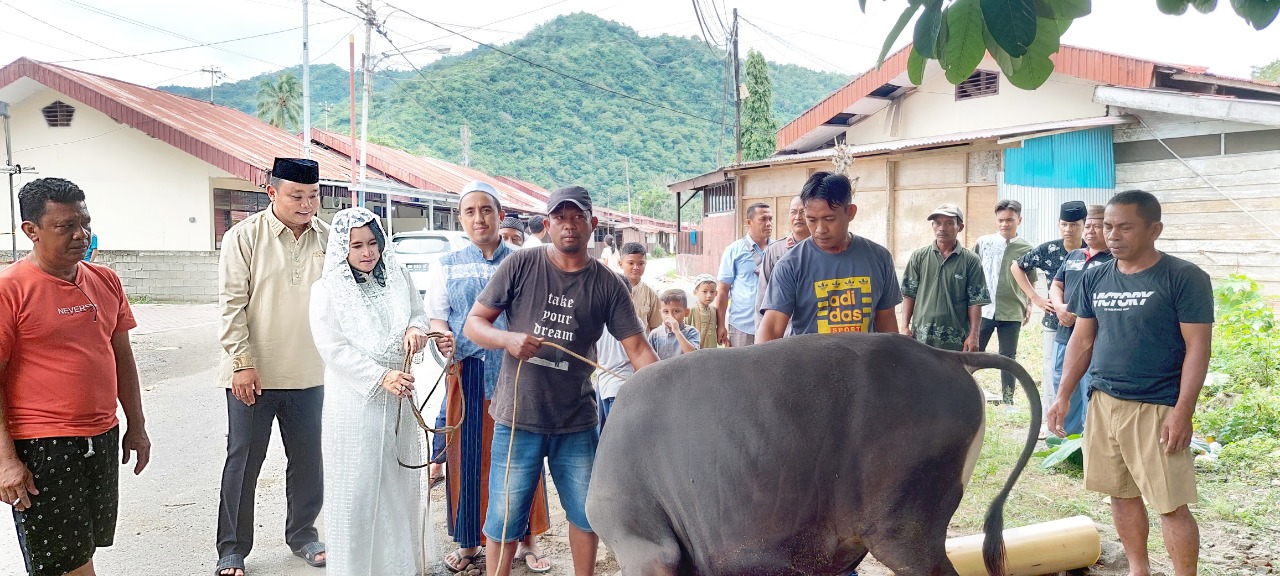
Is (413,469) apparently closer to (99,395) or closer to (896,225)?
(99,395)

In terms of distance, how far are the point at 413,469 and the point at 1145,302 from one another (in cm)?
321

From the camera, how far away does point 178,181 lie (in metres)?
17.2

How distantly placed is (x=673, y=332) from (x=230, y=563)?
8.43 feet

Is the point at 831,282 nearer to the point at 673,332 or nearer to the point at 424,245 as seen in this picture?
the point at 673,332

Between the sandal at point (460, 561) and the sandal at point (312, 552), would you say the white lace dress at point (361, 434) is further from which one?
the sandal at point (312, 552)

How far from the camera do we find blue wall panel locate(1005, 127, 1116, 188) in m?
11.2

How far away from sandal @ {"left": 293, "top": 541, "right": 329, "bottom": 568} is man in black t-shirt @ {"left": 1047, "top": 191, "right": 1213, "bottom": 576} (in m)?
3.61

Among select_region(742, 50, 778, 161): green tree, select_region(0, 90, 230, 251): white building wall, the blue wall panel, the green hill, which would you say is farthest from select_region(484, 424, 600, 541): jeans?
the green hill

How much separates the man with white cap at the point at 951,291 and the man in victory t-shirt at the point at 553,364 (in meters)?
3.25

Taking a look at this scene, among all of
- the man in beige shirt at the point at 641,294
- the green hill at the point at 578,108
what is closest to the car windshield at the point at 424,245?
the man in beige shirt at the point at 641,294

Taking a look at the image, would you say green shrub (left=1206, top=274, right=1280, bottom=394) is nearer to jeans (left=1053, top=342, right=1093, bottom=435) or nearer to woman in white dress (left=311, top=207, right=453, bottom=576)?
jeans (left=1053, top=342, right=1093, bottom=435)

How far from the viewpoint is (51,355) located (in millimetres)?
2896

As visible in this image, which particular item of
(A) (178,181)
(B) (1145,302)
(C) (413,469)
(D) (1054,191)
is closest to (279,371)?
(C) (413,469)

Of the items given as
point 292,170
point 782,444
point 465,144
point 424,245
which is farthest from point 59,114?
point 465,144
